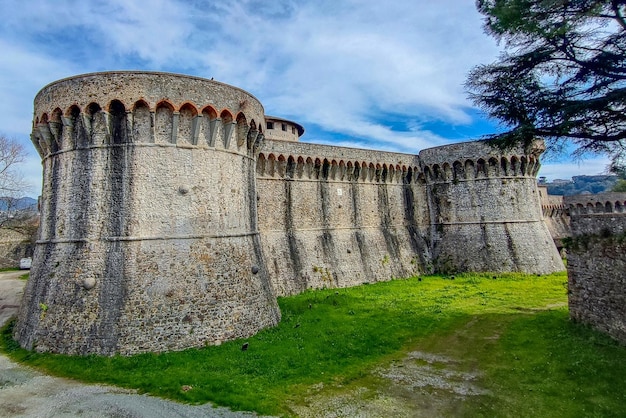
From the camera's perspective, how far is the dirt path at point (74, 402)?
8.34m

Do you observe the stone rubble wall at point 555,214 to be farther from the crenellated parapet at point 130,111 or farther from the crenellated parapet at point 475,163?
the crenellated parapet at point 130,111

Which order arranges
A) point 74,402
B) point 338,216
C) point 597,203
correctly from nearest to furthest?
point 74,402 → point 338,216 → point 597,203

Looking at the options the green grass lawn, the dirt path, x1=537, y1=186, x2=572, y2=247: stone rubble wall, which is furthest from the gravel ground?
x1=537, y1=186, x2=572, y2=247: stone rubble wall

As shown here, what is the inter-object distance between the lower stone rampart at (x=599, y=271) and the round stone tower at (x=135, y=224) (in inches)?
461

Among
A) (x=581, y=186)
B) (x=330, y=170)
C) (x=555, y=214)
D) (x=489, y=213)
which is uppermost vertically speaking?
(x=581, y=186)

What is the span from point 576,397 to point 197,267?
11.4m

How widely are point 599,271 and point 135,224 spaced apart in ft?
52.9

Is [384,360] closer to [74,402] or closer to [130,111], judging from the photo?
[74,402]

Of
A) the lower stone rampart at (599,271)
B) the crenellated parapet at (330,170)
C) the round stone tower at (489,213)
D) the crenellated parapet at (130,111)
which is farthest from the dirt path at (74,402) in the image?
the round stone tower at (489,213)

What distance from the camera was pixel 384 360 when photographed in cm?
1170

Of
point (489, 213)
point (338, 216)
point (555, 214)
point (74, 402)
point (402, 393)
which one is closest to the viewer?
point (74, 402)

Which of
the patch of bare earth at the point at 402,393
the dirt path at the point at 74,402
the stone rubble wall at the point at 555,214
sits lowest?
the patch of bare earth at the point at 402,393

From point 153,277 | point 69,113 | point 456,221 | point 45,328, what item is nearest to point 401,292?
point 456,221

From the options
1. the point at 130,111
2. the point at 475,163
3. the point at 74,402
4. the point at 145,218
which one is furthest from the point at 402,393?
the point at 475,163
